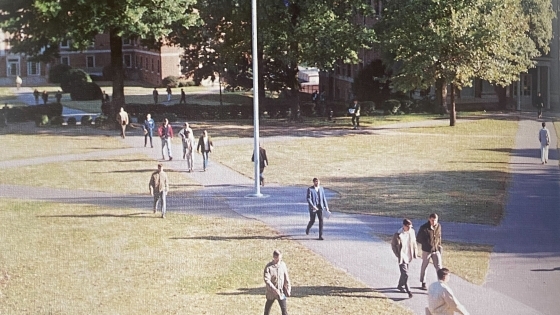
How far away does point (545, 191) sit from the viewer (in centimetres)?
871

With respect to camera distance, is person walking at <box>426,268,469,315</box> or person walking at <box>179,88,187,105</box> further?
person walking at <box>179,88,187,105</box>

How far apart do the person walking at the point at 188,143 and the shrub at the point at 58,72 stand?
1.24 meters

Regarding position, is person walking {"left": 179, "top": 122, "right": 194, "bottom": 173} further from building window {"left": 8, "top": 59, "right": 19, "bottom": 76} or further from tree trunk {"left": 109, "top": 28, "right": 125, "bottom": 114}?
building window {"left": 8, "top": 59, "right": 19, "bottom": 76}

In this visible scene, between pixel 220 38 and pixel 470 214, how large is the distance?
113 inches

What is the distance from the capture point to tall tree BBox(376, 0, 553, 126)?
9016 millimetres

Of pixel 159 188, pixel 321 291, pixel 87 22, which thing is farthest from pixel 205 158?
pixel 321 291

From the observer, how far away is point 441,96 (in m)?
A: 9.50

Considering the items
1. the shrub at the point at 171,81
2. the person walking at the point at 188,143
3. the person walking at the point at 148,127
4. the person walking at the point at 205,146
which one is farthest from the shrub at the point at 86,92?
the person walking at the point at 205,146

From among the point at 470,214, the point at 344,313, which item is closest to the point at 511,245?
the point at 470,214

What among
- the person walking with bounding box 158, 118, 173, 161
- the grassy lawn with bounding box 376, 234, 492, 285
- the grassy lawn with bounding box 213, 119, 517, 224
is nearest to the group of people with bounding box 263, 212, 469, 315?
the grassy lawn with bounding box 376, 234, 492, 285

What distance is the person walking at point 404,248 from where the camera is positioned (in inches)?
298

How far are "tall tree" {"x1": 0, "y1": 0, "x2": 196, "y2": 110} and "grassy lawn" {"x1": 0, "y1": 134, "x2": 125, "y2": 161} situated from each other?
46 cm

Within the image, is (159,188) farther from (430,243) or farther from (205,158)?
(430,243)

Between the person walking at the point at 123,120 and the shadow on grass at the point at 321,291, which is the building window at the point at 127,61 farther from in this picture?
the shadow on grass at the point at 321,291
